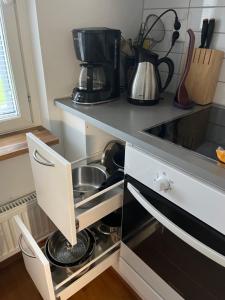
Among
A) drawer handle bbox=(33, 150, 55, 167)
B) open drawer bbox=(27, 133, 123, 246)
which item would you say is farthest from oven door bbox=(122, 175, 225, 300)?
drawer handle bbox=(33, 150, 55, 167)

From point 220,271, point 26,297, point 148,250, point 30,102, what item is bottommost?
point 26,297

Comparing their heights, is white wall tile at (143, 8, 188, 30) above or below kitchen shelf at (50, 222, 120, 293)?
above

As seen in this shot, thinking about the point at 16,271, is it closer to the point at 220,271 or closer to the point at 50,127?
the point at 50,127

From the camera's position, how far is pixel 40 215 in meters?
1.32

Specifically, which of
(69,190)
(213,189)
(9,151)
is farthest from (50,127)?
(213,189)

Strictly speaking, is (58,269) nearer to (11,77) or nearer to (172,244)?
(172,244)

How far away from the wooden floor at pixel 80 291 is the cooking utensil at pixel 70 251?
25cm

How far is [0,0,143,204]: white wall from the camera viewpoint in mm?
1063

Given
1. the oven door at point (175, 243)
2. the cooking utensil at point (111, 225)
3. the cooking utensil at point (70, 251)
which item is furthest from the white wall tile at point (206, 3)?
the cooking utensil at point (70, 251)

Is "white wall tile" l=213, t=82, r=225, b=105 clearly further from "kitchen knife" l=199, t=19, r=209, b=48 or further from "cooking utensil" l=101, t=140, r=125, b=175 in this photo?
"cooking utensil" l=101, t=140, r=125, b=175

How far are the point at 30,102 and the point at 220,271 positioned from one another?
1.15 meters

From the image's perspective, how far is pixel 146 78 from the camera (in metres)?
1.08

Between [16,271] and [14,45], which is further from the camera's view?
[16,271]

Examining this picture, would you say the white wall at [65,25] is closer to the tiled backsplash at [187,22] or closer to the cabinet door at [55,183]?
the tiled backsplash at [187,22]
